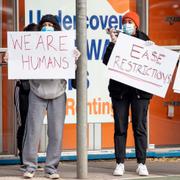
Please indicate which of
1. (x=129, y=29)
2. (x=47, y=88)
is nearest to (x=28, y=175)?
(x=47, y=88)

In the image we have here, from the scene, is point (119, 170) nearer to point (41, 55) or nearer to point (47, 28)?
point (41, 55)

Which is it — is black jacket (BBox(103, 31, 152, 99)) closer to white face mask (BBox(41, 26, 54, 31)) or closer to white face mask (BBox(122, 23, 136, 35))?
white face mask (BBox(122, 23, 136, 35))

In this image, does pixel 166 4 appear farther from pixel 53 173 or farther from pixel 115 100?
pixel 53 173

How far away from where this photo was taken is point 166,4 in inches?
358

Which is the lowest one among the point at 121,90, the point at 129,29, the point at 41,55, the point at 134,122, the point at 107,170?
the point at 107,170

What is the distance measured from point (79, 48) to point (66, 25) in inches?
65.0

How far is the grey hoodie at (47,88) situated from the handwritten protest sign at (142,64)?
607 millimetres

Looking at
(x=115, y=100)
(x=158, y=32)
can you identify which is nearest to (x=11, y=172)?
(x=115, y=100)

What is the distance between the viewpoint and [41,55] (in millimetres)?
6949

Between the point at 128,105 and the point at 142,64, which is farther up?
the point at 142,64

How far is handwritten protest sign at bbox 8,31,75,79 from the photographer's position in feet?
22.6

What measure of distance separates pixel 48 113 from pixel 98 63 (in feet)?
6.15

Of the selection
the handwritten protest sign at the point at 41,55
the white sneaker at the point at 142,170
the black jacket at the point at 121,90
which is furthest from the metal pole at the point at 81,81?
the white sneaker at the point at 142,170

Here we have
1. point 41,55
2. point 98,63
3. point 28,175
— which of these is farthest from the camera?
point 98,63
